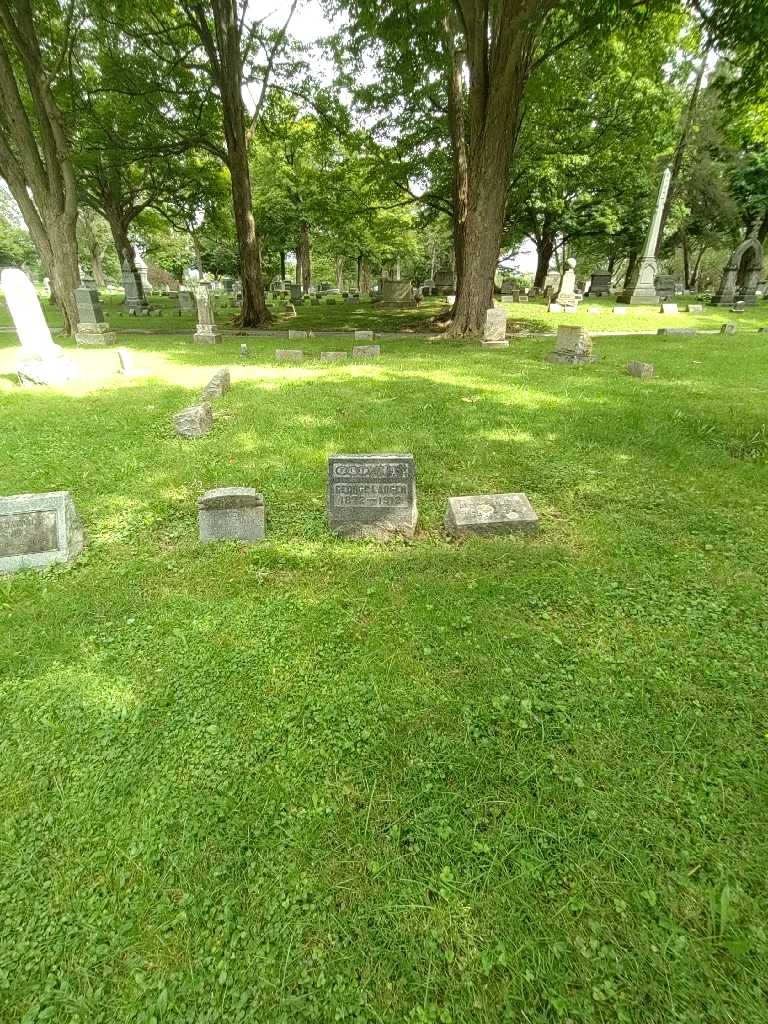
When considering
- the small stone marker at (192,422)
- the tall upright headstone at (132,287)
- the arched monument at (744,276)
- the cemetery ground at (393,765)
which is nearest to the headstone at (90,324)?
the small stone marker at (192,422)

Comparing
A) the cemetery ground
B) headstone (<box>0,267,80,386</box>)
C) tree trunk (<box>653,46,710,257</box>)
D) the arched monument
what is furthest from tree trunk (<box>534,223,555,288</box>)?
the cemetery ground

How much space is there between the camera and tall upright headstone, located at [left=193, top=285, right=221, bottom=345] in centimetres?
1534

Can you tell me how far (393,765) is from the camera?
2.32 m

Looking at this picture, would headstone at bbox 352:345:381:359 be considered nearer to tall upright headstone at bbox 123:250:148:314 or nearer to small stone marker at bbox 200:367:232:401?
small stone marker at bbox 200:367:232:401

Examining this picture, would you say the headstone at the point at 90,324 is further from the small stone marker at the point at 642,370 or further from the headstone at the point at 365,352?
the small stone marker at the point at 642,370

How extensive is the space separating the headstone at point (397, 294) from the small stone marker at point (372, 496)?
25.3 m

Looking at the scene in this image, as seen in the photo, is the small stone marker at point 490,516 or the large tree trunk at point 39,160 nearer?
the small stone marker at point 490,516

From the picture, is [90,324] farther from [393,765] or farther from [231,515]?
[393,765]

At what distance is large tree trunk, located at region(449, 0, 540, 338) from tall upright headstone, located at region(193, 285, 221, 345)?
7988 mm

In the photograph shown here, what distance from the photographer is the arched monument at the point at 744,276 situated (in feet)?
77.6

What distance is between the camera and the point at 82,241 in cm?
4881

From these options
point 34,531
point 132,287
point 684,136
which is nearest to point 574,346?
point 34,531

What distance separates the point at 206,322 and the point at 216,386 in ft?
29.0

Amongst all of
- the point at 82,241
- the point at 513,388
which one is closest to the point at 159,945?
the point at 513,388
